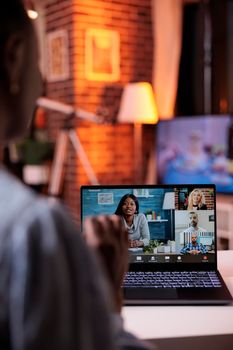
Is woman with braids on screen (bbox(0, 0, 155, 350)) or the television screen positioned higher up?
→ the television screen

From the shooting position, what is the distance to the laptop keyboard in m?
1.42

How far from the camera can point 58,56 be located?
4.91 metres

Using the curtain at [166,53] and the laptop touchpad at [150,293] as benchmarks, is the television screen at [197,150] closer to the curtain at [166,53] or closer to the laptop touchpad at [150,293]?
the curtain at [166,53]

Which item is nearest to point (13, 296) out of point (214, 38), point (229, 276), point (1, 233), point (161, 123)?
point (1, 233)

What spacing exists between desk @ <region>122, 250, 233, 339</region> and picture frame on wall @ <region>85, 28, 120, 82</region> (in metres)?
3.62

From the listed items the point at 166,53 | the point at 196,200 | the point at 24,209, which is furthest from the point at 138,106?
the point at 24,209

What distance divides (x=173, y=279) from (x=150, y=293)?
3.9 inches

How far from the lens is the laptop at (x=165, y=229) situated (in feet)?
4.82

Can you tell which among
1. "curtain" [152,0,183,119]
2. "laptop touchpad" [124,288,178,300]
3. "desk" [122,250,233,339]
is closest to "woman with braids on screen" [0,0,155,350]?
"desk" [122,250,233,339]

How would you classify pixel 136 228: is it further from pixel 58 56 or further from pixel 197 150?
pixel 58 56

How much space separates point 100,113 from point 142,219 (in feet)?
11.0

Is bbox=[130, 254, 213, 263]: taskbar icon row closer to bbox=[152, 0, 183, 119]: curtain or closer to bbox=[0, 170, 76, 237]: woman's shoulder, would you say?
bbox=[0, 170, 76, 237]: woman's shoulder

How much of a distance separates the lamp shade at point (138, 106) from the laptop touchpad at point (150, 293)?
3.22 metres

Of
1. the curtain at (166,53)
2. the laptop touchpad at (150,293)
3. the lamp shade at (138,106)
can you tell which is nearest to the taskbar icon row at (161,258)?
the laptop touchpad at (150,293)
